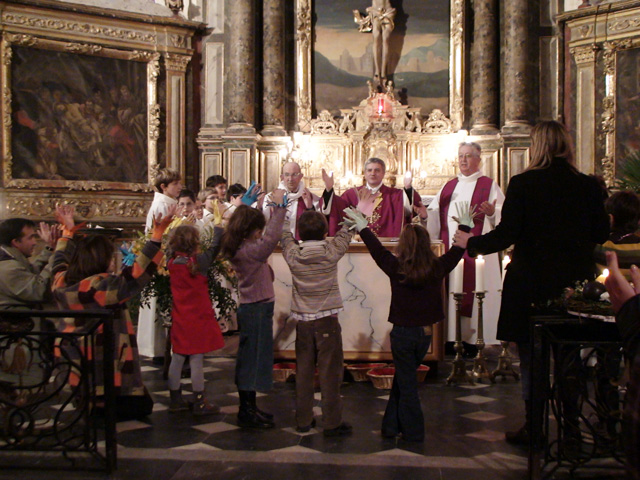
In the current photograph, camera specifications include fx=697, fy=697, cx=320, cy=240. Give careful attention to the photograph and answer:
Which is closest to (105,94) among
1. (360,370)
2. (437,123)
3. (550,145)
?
(437,123)

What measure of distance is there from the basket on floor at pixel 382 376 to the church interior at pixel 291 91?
18.9 feet

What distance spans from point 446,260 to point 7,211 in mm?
8425

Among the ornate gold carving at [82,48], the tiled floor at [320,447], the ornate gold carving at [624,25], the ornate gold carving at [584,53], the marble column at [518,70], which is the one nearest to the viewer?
the tiled floor at [320,447]

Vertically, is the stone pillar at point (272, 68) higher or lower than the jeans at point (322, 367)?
higher

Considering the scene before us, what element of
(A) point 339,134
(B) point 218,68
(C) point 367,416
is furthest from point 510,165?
(C) point 367,416

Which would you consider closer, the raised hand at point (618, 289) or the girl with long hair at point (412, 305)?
the raised hand at point (618, 289)

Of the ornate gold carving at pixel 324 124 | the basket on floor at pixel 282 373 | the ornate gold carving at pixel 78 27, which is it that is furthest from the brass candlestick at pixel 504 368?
the ornate gold carving at pixel 78 27

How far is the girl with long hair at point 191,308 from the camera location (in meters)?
4.83

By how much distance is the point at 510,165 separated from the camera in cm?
1153

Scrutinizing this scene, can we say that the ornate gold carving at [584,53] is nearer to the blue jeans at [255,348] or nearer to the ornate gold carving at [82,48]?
the ornate gold carving at [82,48]

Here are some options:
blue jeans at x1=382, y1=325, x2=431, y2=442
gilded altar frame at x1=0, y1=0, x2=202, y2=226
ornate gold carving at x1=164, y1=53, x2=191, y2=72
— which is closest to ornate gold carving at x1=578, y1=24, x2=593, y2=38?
gilded altar frame at x1=0, y1=0, x2=202, y2=226

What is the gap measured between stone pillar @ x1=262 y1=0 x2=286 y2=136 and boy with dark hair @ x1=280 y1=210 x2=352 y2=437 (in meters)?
7.90

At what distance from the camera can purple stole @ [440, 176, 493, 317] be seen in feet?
23.7

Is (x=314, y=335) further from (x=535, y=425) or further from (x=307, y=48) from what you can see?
(x=307, y=48)
